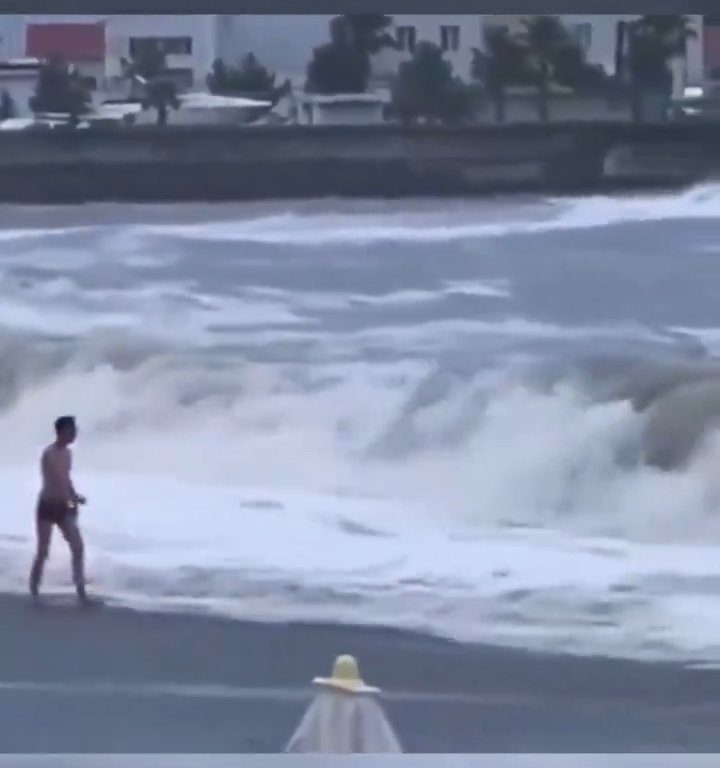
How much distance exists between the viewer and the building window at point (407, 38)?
7.38ft

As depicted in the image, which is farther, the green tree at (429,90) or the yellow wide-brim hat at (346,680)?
the green tree at (429,90)

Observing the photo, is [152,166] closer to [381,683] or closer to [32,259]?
[32,259]

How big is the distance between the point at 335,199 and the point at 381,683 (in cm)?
80

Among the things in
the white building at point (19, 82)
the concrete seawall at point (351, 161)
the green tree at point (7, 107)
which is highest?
the white building at point (19, 82)

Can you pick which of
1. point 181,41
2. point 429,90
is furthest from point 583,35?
point 181,41

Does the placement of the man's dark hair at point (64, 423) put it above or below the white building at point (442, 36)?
below

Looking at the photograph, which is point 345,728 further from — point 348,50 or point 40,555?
point 348,50

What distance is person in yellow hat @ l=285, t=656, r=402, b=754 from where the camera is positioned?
7.06 feet

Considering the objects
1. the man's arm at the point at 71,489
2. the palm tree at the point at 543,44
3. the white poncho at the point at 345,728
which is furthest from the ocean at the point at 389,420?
the palm tree at the point at 543,44

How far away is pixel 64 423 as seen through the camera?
7.30ft

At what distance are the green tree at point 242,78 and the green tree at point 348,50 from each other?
0.23 ft

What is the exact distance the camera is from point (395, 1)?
224 cm

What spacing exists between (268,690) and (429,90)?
101 cm

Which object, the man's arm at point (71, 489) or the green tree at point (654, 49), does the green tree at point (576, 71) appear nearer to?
the green tree at point (654, 49)
